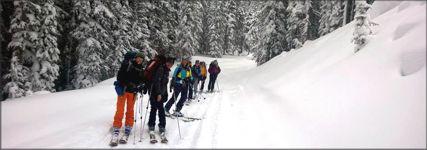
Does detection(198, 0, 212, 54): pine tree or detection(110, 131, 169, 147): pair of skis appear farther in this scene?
detection(198, 0, 212, 54): pine tree

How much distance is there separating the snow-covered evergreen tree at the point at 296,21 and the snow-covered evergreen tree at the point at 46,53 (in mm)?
20313

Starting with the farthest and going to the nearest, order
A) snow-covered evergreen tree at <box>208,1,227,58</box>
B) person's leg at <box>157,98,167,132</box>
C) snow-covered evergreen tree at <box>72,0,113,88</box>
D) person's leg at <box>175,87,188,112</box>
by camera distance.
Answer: snow-covered evergreen tree at <box>208,1,227,58</box>, snow-covered evergreen tree at <box>72,0,113,88</box>, person's leg at <box>175,87,188,112</box>, person's leg at <box>157,98,167,132</box>

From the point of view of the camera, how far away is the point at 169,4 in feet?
119

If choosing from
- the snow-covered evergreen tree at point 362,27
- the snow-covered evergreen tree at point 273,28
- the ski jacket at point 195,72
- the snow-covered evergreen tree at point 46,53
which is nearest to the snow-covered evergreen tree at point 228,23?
the snow-covered evergreen tree at point 273,28

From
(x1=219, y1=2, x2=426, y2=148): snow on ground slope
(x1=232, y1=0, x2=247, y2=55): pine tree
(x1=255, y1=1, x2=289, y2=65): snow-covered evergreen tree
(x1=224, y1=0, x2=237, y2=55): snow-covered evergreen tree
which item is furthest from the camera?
(x1=232, y1=0, x2=247, y2=55): pine tree

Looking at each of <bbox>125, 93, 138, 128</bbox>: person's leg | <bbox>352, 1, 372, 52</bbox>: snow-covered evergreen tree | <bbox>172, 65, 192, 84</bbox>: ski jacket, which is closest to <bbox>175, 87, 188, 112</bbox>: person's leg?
<bbox>172, 65, 192, 84</bbox>: ski jacket

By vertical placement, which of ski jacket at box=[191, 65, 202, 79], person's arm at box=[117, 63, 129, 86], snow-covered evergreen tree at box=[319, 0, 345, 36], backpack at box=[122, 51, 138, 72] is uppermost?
snow-covered evergreen tree at box=[319, 0, 345, 36]

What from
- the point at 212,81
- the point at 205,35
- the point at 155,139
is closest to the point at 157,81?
the point at 155,139

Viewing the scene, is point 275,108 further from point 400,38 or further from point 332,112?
point 400,38

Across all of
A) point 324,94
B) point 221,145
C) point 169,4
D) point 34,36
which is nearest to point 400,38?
point 324,94

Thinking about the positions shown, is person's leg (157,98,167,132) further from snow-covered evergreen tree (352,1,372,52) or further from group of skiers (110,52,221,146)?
snow-covered evergreen tree (352,1,372,52)

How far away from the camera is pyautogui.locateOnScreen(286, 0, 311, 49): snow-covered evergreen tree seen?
32.7 m

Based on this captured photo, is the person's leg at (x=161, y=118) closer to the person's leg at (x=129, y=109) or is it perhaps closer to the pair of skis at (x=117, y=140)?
the person's leg at (x=129, y=109)

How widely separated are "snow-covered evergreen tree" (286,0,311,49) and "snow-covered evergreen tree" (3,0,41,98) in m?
21.3
